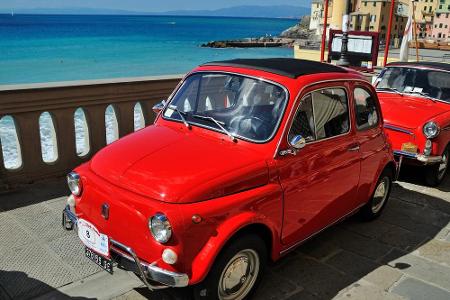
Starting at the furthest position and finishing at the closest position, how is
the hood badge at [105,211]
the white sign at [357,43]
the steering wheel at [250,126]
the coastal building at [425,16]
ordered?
the coastal building at [425,16] → the white sign at [357,43] → the steering wheel at [250,126] → the hood badge at [105,211]

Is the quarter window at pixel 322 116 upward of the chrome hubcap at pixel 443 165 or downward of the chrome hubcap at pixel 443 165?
upward

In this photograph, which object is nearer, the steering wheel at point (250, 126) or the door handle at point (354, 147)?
the steering wheel at point (250, 126)

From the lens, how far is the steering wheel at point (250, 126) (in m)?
3.51

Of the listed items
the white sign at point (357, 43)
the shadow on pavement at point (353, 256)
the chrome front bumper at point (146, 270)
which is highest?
the white sign at point (357, 43)

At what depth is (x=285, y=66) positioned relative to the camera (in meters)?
4.02

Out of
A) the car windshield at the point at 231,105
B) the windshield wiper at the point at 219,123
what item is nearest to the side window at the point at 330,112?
the car windshield at the point at 231,105

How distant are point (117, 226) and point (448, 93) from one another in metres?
6.13

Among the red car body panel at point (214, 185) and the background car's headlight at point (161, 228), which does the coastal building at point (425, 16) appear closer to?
the red car body panel at point (214, 185)

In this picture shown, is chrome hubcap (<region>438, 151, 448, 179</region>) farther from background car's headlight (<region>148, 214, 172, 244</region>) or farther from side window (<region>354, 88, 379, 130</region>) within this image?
background car's headlight (<region>148, 214, 172, 244</region>)

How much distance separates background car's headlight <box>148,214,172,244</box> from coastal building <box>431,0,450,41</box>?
351 ft

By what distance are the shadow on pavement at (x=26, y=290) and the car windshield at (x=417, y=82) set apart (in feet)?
20.3

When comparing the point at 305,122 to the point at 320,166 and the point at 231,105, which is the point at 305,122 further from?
the point at 231,105

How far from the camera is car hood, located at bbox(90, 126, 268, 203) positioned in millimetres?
2932

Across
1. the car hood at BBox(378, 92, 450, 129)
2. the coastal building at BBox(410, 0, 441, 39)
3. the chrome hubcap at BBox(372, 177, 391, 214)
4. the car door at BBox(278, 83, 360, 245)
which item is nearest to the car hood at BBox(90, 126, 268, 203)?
the car door at BBox(278, 83, 360, 245)
